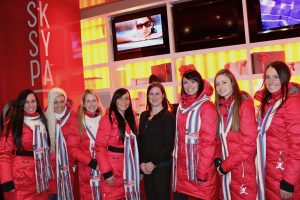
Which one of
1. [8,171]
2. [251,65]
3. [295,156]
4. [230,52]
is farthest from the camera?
[230,52]

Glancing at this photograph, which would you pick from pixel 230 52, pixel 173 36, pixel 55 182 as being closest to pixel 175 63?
pixel 173 36

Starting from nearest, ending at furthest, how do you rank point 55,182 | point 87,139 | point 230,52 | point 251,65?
point 87,139
point 55,182
point 251,65
point 230,52

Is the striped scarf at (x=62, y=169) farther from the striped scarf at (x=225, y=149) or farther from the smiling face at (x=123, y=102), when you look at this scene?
the striped scarf at (x=225, y=149)

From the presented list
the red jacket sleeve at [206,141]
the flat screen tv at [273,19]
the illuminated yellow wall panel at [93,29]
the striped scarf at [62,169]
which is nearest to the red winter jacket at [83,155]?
the striped scarf at [62,169]

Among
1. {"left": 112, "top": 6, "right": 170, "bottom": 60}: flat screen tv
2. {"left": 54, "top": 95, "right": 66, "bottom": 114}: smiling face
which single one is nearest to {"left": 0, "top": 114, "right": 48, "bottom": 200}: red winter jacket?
{"left": 54, "top": 95, "right": 66, "bottom": 114}: smiling face

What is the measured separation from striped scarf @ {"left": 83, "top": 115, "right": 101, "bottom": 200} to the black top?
47 cm

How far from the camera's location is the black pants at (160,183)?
2925 millimetres

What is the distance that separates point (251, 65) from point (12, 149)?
3029 millimetres

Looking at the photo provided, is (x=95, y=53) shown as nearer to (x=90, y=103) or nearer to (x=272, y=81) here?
(x=90, y=103)

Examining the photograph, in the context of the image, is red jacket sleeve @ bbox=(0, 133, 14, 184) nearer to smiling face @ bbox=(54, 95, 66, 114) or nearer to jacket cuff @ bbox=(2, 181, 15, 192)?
jacket cuff @ bbox=(2, 181, 15, 192)

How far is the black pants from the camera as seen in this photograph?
115 inches

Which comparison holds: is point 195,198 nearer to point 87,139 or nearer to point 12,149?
point 87,139

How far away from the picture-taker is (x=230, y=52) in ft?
15.7

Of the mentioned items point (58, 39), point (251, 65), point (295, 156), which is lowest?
point (295, 156)
